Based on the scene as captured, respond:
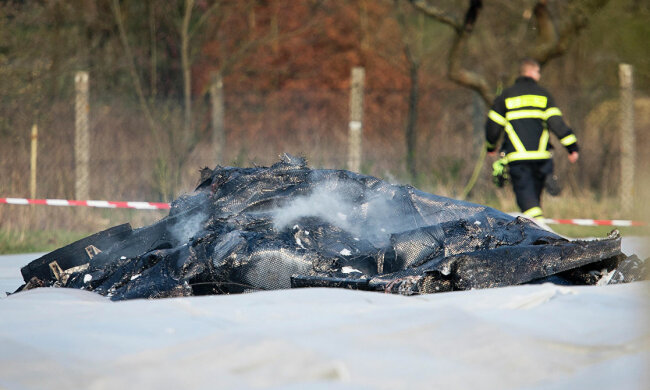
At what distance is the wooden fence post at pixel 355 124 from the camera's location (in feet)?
32.8

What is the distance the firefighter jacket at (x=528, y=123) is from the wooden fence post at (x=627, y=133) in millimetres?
4441

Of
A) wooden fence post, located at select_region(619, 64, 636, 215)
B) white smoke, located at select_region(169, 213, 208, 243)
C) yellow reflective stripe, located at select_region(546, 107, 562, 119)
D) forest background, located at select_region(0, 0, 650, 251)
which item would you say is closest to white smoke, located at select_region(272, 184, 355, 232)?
white smoke, located at select_region(169, 213, 208, 243)

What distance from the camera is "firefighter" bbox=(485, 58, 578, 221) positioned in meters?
7.13

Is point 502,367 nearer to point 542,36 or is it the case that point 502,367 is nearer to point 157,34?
point 542,36

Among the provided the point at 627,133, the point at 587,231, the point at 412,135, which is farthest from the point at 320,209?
the point at 412,135

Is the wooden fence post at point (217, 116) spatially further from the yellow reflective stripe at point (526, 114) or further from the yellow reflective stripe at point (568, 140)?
the yellow reflective stripe at point (568, 140)

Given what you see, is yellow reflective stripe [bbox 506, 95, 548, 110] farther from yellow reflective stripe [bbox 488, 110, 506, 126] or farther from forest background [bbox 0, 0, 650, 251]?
forest background [bbox 0, 0, 650, 251]

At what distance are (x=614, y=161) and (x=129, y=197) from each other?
762cm

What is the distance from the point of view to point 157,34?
15.0 m

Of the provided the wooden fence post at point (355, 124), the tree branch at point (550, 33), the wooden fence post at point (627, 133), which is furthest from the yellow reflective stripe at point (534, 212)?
the tree branch at point (550, 33)

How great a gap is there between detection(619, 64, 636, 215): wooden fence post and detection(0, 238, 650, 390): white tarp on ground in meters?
8.06

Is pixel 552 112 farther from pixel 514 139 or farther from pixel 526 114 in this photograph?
pixel 514 139

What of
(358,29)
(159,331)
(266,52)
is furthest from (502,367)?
(358,29)

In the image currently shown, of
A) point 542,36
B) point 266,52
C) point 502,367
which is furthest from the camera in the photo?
point 266,52
